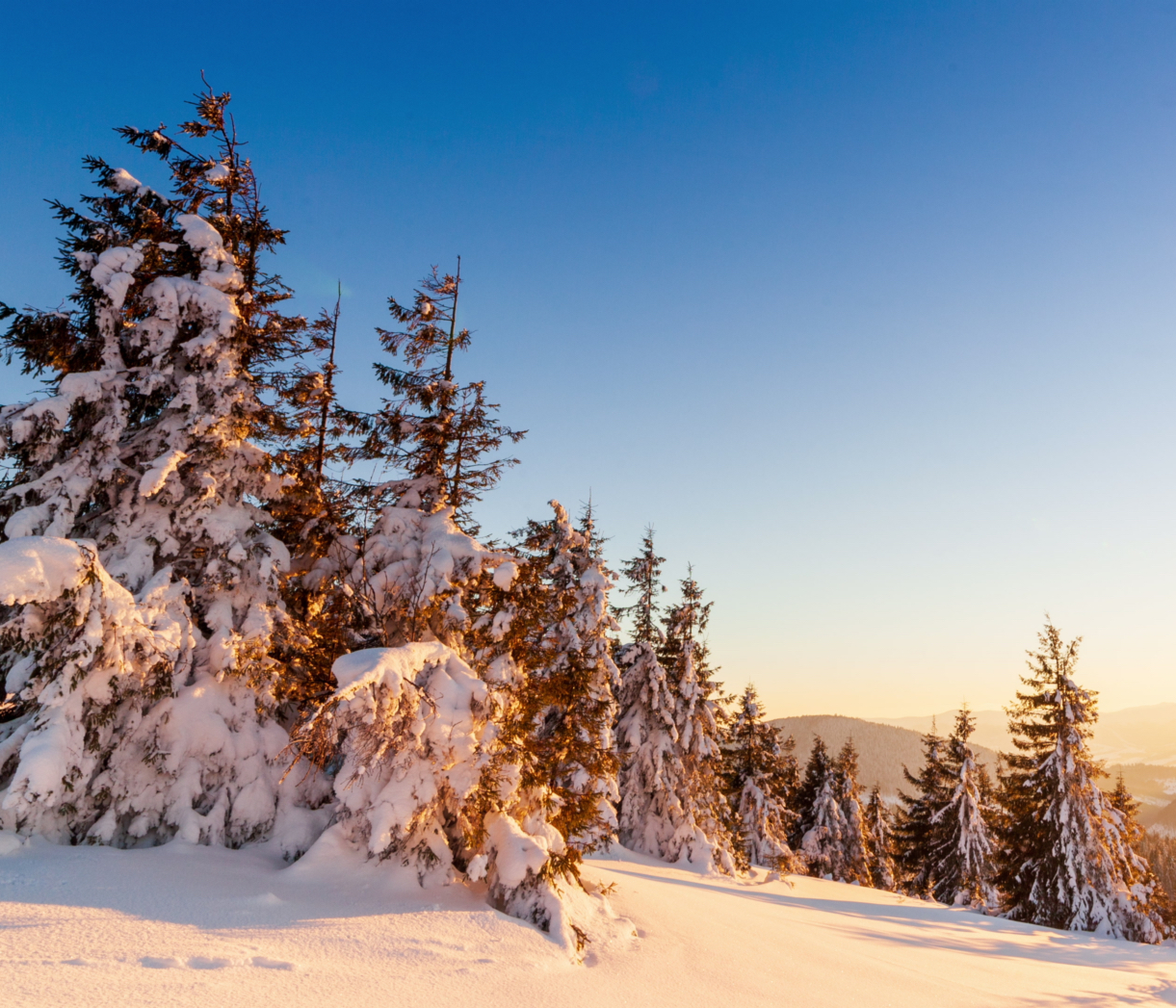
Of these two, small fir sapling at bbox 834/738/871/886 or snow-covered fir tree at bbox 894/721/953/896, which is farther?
small fir sapling at bbox 834/738/871/886

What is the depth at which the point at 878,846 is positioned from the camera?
4162cm

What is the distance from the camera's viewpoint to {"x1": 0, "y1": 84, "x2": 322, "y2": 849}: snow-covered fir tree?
8242mm

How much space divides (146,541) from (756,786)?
93.9 ft

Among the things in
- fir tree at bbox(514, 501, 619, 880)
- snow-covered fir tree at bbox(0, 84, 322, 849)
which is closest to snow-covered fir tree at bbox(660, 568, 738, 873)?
fir tree at bbox(514, 501, 619, 880)

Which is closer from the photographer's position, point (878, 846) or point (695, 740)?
point (695, 740)

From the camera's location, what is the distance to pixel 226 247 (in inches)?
475

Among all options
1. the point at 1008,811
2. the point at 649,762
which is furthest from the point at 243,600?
the point at 1008,811

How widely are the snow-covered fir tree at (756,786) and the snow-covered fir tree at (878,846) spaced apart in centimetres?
1128

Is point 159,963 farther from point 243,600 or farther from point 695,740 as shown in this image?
point 695,740

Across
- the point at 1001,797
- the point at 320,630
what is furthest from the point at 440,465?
the point at 1001,797

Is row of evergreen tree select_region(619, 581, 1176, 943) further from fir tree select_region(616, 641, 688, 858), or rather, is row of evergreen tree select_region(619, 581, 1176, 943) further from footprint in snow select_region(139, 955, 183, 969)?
footprint in snow select_region(139, 955, 183, 969)

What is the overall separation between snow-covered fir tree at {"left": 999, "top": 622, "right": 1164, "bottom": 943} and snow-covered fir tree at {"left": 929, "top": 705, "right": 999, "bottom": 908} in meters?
5.45

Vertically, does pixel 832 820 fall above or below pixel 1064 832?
below

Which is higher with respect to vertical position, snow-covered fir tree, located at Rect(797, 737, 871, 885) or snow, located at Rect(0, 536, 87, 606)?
snow, located at Rect(0, 536, 87, 606)
